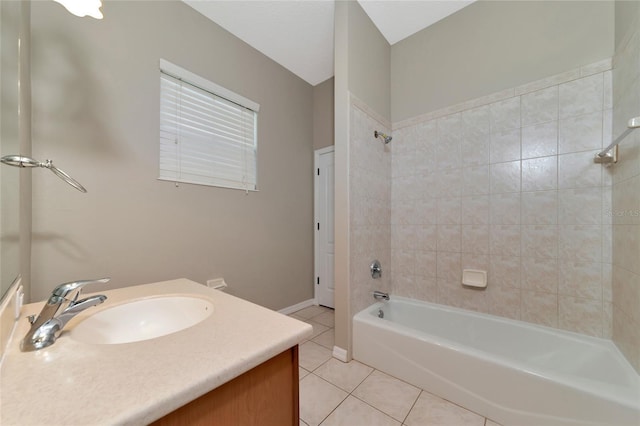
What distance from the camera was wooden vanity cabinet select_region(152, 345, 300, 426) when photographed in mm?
493

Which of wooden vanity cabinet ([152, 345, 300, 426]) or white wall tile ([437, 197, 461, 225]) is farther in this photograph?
white wall tile ([437, 197, 461, 225])

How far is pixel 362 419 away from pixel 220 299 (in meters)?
1.05

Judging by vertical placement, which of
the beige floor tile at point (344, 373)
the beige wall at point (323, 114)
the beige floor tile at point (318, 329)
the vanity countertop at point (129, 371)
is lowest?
the beige floor tile at point (318, 329)

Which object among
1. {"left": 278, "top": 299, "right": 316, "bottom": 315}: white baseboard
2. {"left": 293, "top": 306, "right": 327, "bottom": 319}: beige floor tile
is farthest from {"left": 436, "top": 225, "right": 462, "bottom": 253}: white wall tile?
{"left": 278, "top": 299, "right": 316, "bottom": 315}: white baseboard

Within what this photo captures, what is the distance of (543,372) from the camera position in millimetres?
1138

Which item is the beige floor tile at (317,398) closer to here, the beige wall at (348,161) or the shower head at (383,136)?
the beige wall at (348,161)

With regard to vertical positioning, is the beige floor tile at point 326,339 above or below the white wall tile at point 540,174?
below

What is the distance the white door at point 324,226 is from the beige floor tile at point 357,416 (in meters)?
1.48

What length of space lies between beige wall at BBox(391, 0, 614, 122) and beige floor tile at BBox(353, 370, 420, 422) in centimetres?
222

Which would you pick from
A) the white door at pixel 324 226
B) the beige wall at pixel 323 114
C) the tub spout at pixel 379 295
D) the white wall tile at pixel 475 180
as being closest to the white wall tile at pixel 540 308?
the white wall tile at pixel 475 180

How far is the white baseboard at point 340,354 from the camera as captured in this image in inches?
69.1

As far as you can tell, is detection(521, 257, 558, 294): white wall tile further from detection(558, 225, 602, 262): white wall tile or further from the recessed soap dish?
the recessed soap dish

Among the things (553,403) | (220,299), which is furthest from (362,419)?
(220,299)

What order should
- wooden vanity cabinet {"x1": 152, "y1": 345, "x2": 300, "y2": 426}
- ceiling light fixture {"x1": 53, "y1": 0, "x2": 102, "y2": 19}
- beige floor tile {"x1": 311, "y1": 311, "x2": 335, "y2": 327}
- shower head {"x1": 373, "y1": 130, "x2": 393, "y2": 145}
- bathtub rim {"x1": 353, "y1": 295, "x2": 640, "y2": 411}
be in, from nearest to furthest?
wooden vanity cabinet {"x1": 152, "y1": 345, "x2": 300, "y2": 426} < ceiling light fixture {"x1": 53, "y1": 0, "x2": 102, "y2": 19} < bathtub rim {"x1": 353, "y1": 295, "x2": 640, "y2": 411} < shower head {"x1": 373, "y1": 130, "x2": 393, "y2": 145} < beige floor tile {"x1": 311, "y1": 311, "x2": 335, "y2": 327}
